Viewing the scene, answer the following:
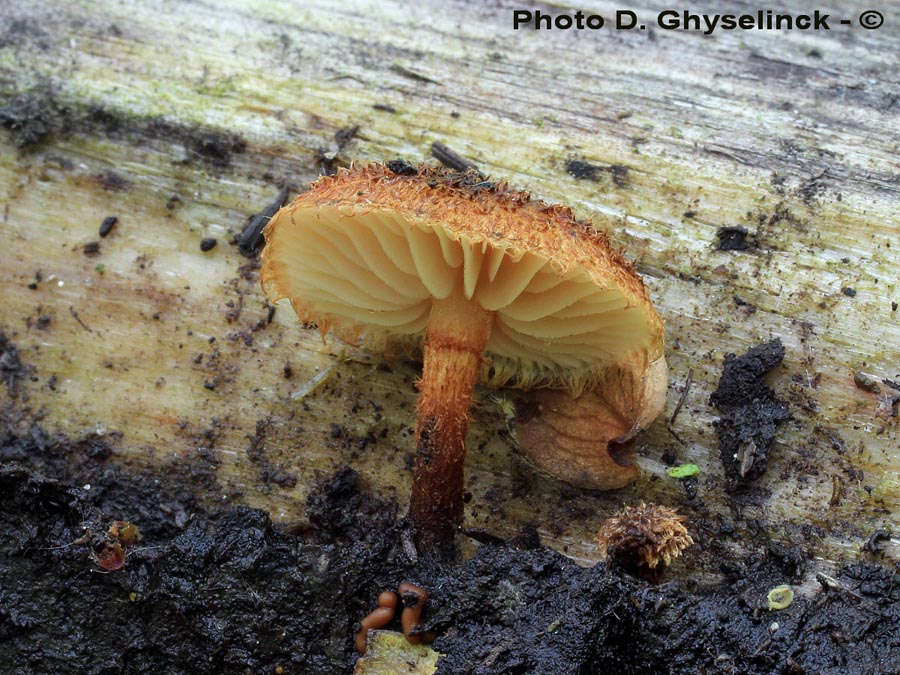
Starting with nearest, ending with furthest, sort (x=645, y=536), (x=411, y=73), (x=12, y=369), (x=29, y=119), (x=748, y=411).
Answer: (x=645, y=536), (x=748, y=411), (x=12, y=369), (x=29, y=119), (x=411, y=73)

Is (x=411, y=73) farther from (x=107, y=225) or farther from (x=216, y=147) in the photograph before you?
(x=107, y=225)

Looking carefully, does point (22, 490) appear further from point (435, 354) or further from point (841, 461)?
point (841, 461)

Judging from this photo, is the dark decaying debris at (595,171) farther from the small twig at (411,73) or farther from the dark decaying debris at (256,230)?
the dark decaying debris at (256,230)

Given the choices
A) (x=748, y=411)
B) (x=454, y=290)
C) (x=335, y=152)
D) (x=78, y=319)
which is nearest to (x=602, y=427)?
(x=748, y=411)

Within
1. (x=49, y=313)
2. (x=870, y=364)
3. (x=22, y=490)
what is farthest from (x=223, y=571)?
(x=870, y=364)

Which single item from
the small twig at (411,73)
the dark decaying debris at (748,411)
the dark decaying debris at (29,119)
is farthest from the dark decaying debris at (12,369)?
the dark decaying debris at (748,411)
